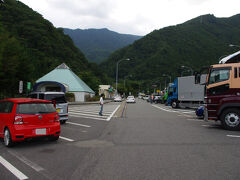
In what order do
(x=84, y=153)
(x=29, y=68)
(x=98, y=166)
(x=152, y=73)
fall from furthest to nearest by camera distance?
(x=152, y=73) → (x=29, y=68) → (x=84, y=153) → (x=98, y=166)

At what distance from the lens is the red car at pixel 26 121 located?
6.72 meters

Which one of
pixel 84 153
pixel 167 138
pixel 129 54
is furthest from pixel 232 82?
pixel 129 54

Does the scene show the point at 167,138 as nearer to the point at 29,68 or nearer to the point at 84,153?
the point at 84,153

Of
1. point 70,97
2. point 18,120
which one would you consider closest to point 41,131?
point 18,120

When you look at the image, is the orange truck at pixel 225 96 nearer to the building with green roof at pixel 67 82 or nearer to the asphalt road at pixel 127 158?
the asphalt road at pixel 127 158

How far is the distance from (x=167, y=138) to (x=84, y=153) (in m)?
3.44

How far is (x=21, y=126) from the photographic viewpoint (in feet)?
22.1

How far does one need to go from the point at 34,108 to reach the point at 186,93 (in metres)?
22.1

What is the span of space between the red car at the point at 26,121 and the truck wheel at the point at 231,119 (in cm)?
716

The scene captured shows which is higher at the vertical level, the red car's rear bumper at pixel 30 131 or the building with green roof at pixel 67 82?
the building with green roof at pixel 67 82

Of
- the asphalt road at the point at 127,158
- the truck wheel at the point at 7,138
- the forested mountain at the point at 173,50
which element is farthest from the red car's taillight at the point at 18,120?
the forested mountain at the point at 173,50

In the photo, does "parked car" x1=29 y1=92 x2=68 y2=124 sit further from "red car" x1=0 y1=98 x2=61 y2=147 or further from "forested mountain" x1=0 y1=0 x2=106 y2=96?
"forested mountain" x1=0 y1=0 x2=106 y2=96

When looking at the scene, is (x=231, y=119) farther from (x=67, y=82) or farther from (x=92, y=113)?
(x=67, y=82)

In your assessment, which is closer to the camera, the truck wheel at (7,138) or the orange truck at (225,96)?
the truck wheel at (7,138)
